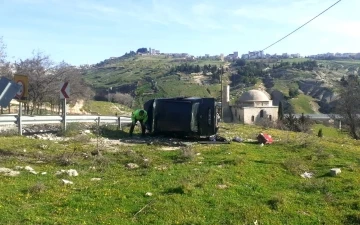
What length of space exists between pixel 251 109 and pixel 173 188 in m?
70.4

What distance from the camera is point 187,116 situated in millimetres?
16781

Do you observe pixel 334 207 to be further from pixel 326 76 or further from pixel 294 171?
pixel 326 76

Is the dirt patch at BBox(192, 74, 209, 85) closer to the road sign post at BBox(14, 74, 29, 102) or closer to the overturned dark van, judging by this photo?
the overturned dark van

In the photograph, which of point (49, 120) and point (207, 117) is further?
point (49, 120)

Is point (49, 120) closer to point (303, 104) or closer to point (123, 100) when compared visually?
point (123, 100)

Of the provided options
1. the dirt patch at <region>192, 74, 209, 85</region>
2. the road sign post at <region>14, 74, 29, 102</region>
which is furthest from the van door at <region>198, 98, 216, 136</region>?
the dirt patch at <region>192, 74, 209, 85</region>

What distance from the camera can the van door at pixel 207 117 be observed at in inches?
671

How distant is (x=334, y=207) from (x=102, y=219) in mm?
5059

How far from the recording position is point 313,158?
1404 cm

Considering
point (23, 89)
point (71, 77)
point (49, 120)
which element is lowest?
point (49, 120)

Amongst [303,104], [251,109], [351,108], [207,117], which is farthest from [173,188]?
[303,104]

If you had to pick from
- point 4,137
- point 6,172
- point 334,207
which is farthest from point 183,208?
point 4,137

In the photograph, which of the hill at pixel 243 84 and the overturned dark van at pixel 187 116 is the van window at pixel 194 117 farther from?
the hill at pixel 243 84

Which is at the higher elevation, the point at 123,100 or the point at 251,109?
the point at 123,100
